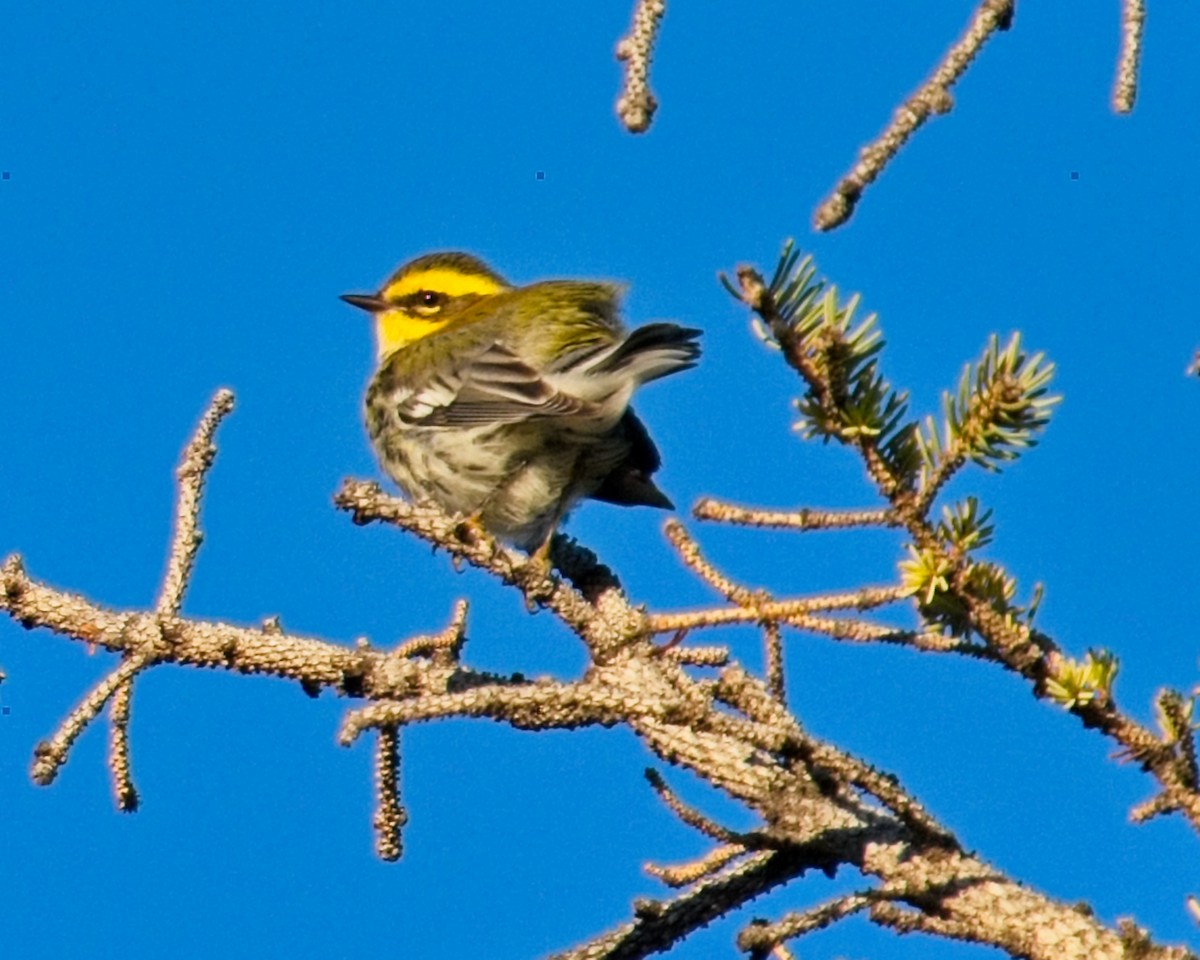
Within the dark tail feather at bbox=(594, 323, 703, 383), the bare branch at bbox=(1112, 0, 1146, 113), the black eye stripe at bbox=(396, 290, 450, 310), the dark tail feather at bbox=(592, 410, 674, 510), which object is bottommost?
the bare branch at bbox=(1112, 0, 1146, 113)

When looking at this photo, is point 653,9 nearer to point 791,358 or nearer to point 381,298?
point 791,358

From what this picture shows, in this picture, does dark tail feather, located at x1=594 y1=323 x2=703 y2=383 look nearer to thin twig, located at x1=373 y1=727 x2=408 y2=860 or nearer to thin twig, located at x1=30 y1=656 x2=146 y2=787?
thin twig, located at x1=373 y1=727 x2=408 y2=860

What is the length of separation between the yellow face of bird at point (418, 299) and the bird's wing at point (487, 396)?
4.09 feet

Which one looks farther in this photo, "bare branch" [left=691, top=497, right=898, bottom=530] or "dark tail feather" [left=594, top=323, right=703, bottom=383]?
"dark tail feather" [left=594, top=323, right=703, bottom=383]

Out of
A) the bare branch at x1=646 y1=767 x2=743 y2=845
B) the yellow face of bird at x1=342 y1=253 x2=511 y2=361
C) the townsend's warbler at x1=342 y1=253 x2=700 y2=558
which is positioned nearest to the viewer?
the bare branch at x1=646 y1=767 x2=743 y2=845

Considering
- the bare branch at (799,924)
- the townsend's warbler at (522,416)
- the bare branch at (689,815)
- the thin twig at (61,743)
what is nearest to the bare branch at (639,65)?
the bare branch at (799,924)

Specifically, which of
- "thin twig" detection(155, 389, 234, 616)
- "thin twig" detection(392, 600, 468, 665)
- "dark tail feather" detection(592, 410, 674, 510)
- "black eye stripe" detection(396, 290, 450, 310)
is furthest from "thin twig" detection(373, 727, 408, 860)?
"black eye stripe" detection(396, 290, 450, 310)

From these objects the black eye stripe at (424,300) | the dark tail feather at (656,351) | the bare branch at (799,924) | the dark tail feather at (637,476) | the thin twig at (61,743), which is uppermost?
the black eye stripe at (424,300)

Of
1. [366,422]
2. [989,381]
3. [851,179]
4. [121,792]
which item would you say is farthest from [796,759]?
[366,422]

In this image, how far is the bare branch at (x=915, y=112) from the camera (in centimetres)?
199

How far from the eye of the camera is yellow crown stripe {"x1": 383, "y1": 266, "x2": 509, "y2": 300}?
8742 mm

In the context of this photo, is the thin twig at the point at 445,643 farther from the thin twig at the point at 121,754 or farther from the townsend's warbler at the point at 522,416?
the townsend's warbler at the point at 522,416

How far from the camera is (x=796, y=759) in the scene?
109 inches

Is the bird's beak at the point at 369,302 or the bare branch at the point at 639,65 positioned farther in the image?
the bird's beak at the point at 369,302
